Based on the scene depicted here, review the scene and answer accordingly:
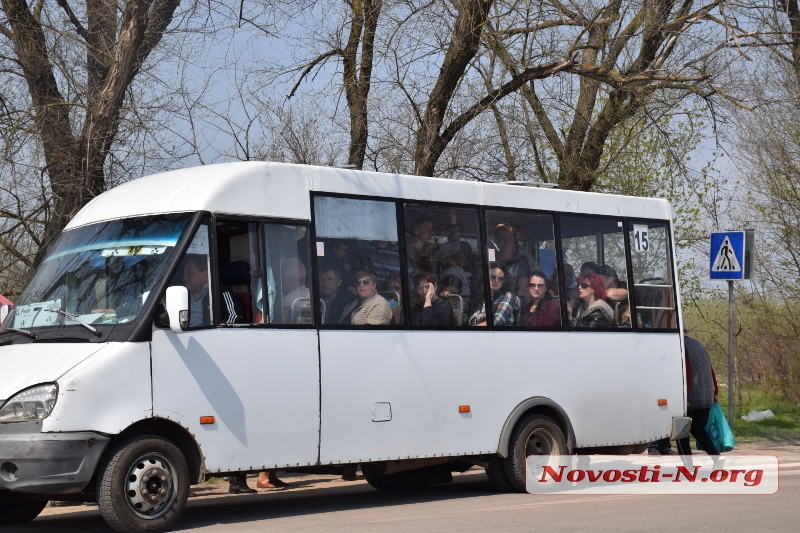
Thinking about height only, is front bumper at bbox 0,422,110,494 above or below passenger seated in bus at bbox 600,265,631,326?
below

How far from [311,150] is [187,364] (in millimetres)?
8211

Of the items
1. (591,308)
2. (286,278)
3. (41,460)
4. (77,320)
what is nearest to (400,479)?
(591,308)

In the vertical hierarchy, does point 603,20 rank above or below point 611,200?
above

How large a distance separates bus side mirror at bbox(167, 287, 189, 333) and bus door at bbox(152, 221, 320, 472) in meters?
0.26

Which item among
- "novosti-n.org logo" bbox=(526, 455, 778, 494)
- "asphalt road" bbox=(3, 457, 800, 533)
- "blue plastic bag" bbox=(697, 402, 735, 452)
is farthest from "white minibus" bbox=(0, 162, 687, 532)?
"blue plastic bag" bbox=(697, 402, 735, 452)

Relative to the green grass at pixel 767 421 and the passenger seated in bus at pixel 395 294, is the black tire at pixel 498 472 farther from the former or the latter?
the green grass at pixel 767 421

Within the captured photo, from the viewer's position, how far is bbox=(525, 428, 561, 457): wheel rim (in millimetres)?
11781

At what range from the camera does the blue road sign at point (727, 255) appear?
666 inches

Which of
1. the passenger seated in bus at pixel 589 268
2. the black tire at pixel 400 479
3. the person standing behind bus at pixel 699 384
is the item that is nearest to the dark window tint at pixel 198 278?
the black tire at pixel 400 479

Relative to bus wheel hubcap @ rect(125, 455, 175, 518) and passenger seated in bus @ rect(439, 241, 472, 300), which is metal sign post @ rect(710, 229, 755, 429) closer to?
passenger seated in bus @ rect(439, 241, 472, 300)

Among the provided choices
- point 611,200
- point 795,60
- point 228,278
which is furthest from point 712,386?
point 795,60

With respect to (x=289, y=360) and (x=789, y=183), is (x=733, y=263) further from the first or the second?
(x=289, y=360)

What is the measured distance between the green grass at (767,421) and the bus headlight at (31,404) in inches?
493

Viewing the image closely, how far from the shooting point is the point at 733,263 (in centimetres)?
1697
